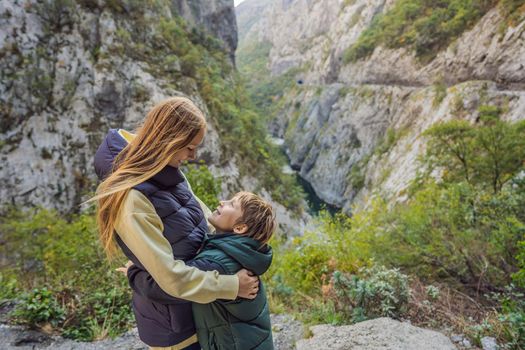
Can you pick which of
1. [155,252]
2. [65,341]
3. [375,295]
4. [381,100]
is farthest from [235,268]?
[381,100]

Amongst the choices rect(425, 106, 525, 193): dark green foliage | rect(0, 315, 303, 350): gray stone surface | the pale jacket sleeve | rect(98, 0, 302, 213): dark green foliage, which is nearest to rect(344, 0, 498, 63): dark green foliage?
rect(425, 106, 525, 193): dark green foliage

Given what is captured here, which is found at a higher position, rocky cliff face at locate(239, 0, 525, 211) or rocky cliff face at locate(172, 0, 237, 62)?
rocky cliff face at locate(172, 0, 237, 62)

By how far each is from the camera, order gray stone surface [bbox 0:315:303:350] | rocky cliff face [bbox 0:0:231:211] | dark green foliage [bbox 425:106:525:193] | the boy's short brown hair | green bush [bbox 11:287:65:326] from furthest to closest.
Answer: rocky cliff face [bbox 0:0:231:211], dark green foliage [bbox 425:106:525:193], green bush [bbox 11:287:65:326], gray stone surface [bbox 0:315:303:350], the boy's short brown hair

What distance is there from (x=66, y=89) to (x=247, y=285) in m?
18.1

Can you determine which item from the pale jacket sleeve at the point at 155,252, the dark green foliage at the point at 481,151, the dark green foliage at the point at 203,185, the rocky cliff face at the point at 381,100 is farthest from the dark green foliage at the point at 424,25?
the pale jacket sleeve at the point at 155,252

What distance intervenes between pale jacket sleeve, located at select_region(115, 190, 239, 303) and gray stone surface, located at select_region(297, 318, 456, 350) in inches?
86.5

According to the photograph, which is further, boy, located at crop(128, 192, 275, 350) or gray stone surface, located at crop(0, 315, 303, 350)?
gray stone surface, located at crop(0, 315, 303, 350)

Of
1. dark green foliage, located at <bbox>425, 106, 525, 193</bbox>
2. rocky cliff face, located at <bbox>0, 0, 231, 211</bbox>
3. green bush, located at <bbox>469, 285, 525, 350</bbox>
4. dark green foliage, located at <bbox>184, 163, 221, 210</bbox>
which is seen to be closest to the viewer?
green bush, located at <bbox>469, 285, 525, 350</bbox>

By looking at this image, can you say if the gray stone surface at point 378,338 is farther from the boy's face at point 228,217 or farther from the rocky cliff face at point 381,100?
the rocky cliff face at point 381,100

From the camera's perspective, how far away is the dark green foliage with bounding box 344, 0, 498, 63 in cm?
2348

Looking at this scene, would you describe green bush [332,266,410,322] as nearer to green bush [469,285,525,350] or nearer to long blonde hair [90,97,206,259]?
green bush [469,285,525,350]

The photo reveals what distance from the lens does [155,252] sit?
1478mm

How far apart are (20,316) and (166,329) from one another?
3376 mm

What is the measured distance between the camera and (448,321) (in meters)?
3.65
